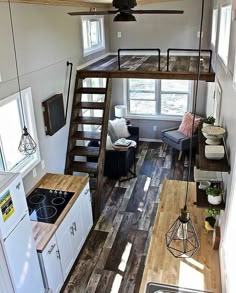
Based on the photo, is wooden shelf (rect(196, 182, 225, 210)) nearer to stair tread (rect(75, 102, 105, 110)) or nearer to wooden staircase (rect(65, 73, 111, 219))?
wooden staircase (rect(65, 73, 111, 219))

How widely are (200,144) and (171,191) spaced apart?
1.14 meters

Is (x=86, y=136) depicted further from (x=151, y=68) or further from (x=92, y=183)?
(x=151, y=68)

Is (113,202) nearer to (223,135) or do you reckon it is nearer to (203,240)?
(203,240)

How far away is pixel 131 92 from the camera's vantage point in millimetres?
8039

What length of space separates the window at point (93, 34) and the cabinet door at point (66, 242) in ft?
11.5

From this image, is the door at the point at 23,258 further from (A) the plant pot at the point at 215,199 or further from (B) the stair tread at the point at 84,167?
(B) the stair tread at the point at 84,167

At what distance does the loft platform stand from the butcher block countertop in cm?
212

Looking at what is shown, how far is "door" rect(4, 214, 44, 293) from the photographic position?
2611 mm

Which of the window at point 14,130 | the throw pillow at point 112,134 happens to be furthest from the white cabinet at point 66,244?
the throw pillow at point 112,134

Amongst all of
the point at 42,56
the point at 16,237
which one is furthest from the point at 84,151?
the point at 16,237

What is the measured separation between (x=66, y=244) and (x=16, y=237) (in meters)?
1.27

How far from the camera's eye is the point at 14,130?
3992 mm

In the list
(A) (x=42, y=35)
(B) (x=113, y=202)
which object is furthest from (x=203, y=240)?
(A) (x=42, y=35)

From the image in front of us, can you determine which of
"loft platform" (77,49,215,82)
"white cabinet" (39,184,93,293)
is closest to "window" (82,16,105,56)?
"loft platform" (77,49,215,82)
